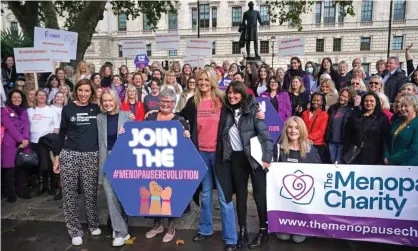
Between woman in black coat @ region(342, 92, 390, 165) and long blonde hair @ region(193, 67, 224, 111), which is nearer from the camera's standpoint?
long blonde hair @ region(193, 67, 224, 111)

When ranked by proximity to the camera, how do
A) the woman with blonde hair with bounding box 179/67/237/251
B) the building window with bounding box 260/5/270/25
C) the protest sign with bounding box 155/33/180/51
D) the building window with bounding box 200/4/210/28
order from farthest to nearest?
the building window with bounding box 200/4/210/28, the building window with bounding box 260/5/270/25, the protest sign with bounding box 155/33/180/51, the woman with blonde hair with bounding box 179/67/237/251

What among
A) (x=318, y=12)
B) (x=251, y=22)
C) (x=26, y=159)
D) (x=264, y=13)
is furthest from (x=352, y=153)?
(x=264, y=13)

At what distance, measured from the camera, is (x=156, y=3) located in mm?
20344

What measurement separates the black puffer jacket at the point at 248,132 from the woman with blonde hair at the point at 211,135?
0.30ft

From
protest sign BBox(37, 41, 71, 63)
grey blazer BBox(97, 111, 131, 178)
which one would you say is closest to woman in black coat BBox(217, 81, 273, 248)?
grey blazer BBox(97, 111, 131, 178)

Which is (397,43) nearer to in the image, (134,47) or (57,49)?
(134,47)

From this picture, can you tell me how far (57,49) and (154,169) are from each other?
17.7ft

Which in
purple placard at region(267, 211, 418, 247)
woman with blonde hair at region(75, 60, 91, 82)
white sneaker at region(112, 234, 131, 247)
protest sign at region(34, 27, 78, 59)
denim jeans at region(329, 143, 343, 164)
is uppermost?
protest sign at region(34, 27, 78, 59)

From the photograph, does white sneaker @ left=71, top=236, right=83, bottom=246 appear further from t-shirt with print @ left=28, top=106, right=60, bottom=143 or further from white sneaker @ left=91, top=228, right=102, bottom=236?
t-shirt with print @ left=28, top=106, right=60, bottom=143

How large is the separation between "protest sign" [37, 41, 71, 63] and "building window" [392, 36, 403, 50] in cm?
4549

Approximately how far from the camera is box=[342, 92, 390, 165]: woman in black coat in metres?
4.26

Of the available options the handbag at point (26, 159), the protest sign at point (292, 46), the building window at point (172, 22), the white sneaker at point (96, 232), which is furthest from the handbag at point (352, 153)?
the building window at point (172, 22)

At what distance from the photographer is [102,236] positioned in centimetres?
422

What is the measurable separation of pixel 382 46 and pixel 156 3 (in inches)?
1385
